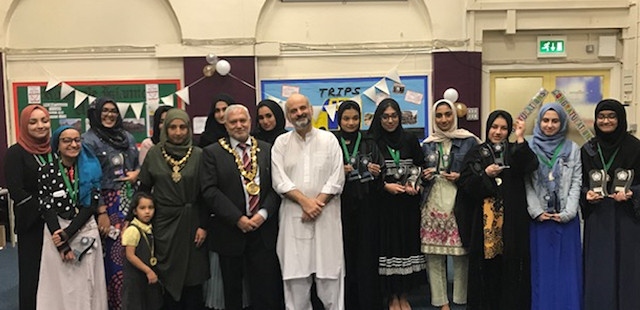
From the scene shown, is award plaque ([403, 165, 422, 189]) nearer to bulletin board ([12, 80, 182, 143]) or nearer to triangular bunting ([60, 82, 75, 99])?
bulletin board ([12, 80, 182, 143])

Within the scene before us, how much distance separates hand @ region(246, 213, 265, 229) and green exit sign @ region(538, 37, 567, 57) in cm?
481

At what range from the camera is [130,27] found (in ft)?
19.7

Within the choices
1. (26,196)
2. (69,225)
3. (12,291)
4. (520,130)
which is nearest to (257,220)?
(69,225)

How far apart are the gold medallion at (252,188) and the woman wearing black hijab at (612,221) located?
1.99 meters

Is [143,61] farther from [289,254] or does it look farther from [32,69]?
[289,254]

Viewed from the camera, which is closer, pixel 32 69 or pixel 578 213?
pixel 578 213

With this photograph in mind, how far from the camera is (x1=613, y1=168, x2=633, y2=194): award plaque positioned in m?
2.99

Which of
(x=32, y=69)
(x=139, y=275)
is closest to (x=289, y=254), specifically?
(x=139, y=275)

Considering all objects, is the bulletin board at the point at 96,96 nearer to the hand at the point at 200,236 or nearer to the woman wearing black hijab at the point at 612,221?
the hand at the point at 200,236

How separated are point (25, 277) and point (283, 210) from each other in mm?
1723

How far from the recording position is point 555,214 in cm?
311

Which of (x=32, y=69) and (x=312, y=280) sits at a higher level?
(x=32, y=69)

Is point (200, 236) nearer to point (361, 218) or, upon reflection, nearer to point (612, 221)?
point (361, 218)

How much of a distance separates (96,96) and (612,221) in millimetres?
5398
